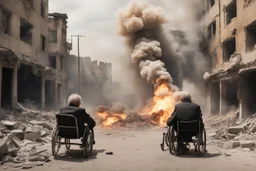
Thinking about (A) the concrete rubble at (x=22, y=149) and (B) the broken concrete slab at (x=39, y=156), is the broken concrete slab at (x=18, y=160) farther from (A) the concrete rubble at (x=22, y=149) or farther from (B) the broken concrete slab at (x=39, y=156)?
(B) the broken concrete slab at (x=39, y=156)

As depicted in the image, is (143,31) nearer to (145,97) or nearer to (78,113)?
(145,97)

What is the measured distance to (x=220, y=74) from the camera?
1895 cm

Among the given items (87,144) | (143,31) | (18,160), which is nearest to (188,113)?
(87,144)

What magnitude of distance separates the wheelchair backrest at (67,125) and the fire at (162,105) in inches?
479

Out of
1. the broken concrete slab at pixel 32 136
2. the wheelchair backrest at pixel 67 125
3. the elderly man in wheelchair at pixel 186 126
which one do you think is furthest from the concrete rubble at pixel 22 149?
the elderly man in wheelchair at pixel 186 126

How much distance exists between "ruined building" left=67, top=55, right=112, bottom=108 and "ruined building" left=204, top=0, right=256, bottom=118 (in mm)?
21485

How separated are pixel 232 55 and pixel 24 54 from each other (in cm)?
1369

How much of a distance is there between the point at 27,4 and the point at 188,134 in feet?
53.7

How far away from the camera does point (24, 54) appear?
61.7 feet

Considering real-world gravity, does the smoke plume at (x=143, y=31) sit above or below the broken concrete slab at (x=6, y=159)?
above

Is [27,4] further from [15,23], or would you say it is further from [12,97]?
[12,97]

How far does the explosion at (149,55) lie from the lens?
20.1 meters

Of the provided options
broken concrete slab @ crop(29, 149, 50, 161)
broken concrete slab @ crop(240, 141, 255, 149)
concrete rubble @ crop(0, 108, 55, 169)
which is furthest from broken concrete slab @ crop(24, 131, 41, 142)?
broken concrete slab @ crop(240, 141, 255, 149)

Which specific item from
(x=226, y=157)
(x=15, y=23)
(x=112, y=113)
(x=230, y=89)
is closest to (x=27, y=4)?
(x=15, y=23)
